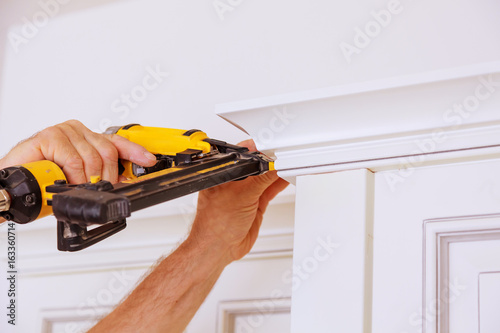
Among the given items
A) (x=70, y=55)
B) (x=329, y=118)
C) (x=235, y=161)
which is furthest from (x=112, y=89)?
(x=329, y=118)

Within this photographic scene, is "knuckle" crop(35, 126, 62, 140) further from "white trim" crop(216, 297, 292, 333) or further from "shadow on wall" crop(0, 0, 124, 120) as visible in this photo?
"shadow on wall" crop(0, 0, 124, 120)

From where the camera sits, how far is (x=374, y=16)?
1.15m

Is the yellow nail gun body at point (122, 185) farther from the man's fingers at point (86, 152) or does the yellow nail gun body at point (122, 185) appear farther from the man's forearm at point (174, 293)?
the man's forearm at point (174, 293)

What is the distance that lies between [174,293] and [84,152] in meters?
0.36

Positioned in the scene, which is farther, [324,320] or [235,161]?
[235,161]

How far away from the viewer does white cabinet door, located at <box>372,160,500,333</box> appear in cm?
61

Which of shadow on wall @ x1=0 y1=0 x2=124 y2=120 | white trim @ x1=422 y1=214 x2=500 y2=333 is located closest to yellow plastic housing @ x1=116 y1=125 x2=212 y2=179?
white trim @ x1=422 y1=214 x2=500 y2=333

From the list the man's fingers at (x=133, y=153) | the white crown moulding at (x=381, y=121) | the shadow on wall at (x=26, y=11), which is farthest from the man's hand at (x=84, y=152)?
the shadow on wall at (x=26, y=11)

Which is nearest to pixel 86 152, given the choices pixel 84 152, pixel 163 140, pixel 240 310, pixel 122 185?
pixel 84 152

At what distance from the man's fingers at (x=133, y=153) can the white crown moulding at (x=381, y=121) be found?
163 millimetres

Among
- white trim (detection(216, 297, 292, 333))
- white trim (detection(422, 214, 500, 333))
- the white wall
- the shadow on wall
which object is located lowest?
white trim (detection(216, 297, 292, 333))

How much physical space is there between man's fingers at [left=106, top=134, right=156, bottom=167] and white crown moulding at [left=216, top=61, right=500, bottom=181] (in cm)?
16

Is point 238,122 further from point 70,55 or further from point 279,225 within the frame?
point 70,55

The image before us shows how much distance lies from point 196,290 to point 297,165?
445 millimetres
